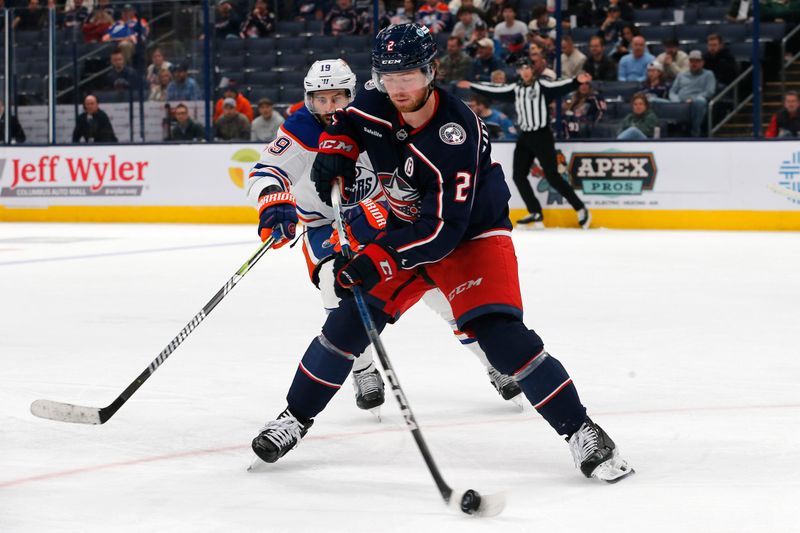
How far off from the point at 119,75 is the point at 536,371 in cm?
1009

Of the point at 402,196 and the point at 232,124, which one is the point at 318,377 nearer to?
the point at 402,196

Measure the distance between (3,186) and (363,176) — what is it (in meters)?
9.71

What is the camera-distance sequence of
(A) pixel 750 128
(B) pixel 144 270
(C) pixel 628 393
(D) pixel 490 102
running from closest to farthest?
(C) pixel 628 393 → (B) pixel 144 270 → (A) pixel 750 128 → (D) pixel 490 102

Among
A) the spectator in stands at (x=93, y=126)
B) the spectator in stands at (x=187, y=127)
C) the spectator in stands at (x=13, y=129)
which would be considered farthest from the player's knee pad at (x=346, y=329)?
the spectator in stands at (x=13, y=129)

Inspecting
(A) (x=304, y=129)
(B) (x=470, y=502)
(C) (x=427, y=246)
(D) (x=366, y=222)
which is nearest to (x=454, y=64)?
(A) (x=304, y=129)

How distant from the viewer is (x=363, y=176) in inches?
148

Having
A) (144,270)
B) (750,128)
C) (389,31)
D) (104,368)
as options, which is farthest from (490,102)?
(389,31)

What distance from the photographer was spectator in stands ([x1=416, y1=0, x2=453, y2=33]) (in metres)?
12.1

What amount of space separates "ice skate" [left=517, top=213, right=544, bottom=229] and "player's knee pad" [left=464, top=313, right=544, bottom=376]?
8052 mm

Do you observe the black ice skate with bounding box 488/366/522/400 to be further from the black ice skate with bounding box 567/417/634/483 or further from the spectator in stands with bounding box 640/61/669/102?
the spectator in stands with bounding box 640/61/669/102

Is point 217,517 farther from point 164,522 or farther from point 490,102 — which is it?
point 490,102

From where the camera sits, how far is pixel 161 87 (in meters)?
11.9

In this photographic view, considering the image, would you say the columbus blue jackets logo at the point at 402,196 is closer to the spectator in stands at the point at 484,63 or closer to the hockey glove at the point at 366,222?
the hockey glove at the point at 366,222

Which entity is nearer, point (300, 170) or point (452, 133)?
point (452, 133)
